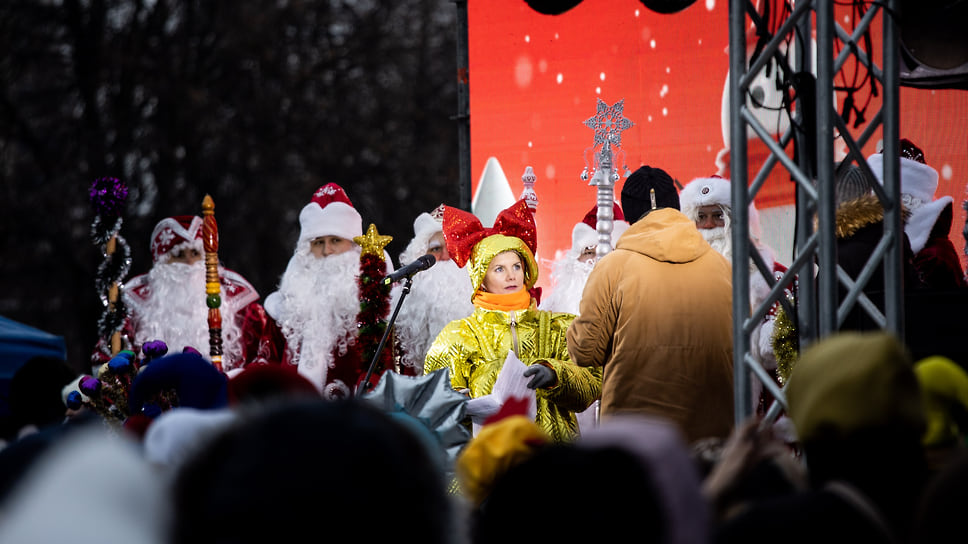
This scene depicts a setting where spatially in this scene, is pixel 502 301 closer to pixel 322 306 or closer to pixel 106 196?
pixel 322 306

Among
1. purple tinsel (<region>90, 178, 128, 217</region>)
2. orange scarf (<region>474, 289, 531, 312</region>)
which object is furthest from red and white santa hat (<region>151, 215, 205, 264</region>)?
orange scarf (<region>474, 289, 531, 312</region>)

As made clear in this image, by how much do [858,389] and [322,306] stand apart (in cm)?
602

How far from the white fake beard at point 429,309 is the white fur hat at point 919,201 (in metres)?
3.15

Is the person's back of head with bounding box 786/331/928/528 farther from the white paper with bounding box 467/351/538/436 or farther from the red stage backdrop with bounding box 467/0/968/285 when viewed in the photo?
the red stage backdrop with bounding box 467/0/968/285

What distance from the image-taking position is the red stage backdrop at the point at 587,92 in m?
8.12

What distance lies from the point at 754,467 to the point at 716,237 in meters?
4.79

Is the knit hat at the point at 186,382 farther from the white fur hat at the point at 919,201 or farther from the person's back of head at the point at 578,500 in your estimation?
the white fur hat at the point at 919,201

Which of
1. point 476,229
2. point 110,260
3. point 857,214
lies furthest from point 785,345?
point 110,260

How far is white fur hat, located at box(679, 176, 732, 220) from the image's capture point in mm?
6695

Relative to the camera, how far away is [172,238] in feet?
27.0

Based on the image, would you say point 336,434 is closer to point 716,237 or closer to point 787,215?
point 716,237

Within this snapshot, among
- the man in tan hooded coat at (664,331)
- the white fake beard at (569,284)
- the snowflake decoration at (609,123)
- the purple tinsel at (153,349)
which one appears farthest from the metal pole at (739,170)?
the white fake beard at (569,284)

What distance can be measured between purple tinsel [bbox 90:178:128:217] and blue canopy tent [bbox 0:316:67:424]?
0.96m

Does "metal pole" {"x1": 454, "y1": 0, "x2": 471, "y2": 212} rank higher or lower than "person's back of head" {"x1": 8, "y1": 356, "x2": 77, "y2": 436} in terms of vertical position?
higher
